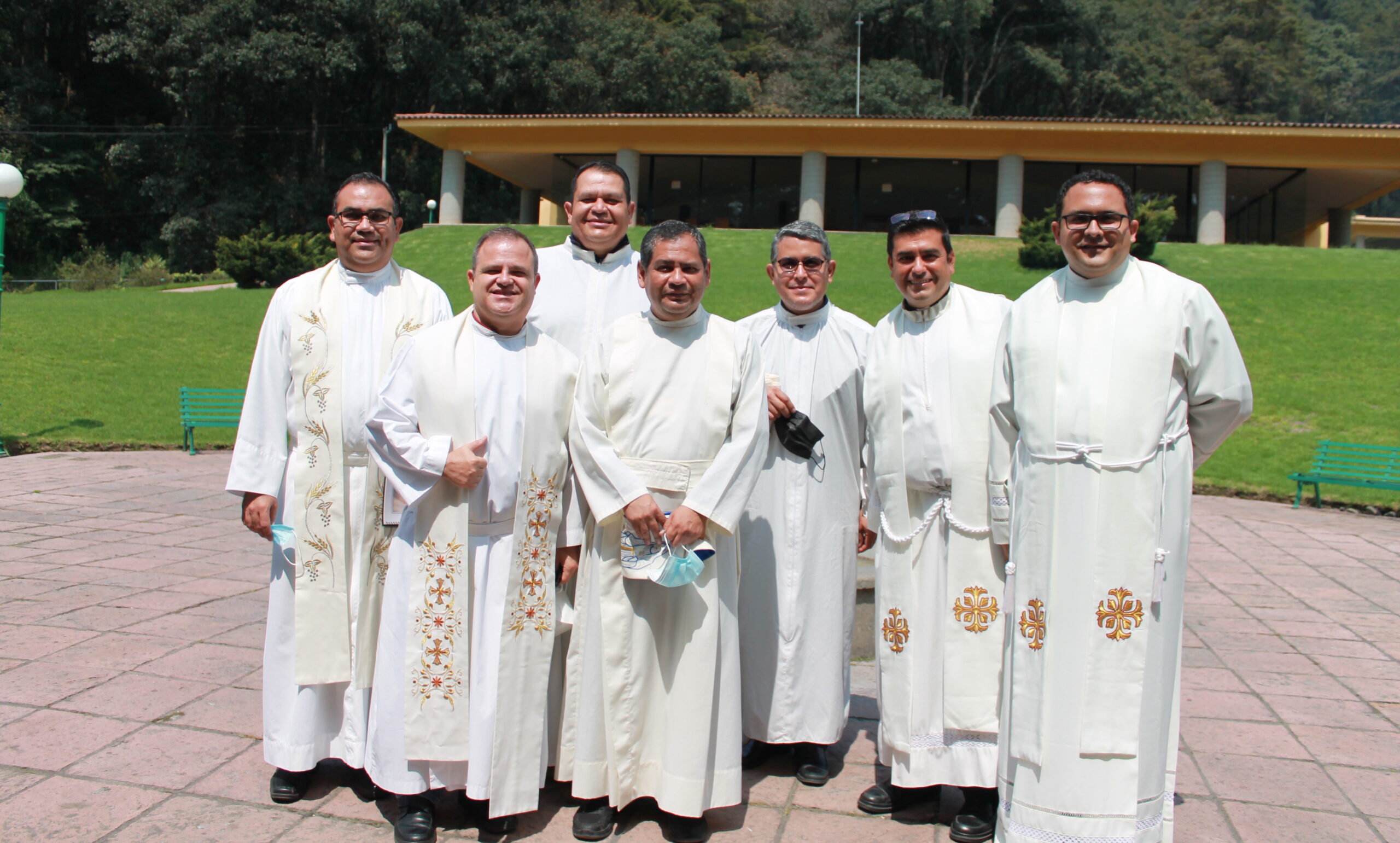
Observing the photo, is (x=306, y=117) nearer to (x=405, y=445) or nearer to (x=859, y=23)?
(x=859, y=23)

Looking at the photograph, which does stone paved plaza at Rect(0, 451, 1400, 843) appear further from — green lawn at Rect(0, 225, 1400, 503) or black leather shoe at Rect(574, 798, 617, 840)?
green lawn at Rect(0, 225, 1400, 503)

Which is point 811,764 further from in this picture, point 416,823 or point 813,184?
point 813,184

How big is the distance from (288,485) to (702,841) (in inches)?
78.1

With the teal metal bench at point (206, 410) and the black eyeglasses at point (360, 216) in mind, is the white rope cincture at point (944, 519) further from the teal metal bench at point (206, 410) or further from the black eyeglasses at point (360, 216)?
the teal metal bench at point (206, 410)

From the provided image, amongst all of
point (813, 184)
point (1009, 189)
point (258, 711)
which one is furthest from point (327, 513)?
point (1009, 189)

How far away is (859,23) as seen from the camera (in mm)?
41094

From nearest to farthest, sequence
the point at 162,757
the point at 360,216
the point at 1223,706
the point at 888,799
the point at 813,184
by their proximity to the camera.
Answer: the point at 888,799, the point at 360,216, the point at 162,757, the point at 1223,706, the point at 813,184

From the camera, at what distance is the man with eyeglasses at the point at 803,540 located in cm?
398

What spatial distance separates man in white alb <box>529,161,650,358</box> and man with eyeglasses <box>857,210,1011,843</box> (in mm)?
1079

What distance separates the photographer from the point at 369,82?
39375mm

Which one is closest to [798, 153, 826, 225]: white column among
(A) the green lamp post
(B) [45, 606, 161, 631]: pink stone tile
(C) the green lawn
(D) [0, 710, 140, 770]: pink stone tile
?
(C) the green lawn

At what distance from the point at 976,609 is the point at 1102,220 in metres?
1.38

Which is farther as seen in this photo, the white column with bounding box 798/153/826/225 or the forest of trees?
the forest of trees

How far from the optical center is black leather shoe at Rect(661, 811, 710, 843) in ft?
11.1
